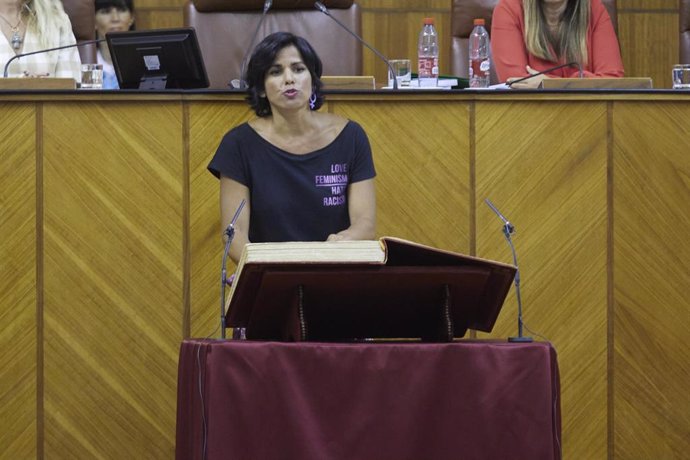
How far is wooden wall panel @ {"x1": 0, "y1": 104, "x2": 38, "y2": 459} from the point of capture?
138 inches

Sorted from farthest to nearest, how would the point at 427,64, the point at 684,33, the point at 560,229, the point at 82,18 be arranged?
the point at 684,33 → the point at 82,18 → the point at 427,64 → the point at 560,229

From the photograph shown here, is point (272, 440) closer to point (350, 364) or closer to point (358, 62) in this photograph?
point (350, 364)

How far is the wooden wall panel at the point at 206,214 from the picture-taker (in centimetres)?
356

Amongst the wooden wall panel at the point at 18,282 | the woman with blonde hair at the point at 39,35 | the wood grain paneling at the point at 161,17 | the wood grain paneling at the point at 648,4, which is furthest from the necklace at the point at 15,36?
the wood grain paneling at the point at 648,4

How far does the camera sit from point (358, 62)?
4.76 meters

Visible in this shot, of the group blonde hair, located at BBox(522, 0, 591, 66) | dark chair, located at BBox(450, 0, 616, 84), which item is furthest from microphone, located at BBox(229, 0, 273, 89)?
blonde hair, located at BBox(522, 0, 591, 66)

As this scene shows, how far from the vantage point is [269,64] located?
3.17m

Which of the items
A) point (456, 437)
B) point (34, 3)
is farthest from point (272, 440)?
point (34, 3)

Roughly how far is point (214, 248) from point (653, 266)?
129 centimetres

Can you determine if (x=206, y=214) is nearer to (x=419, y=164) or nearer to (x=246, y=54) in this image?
(x=419, y=164)

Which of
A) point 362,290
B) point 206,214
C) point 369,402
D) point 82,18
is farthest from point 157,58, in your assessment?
point 369,402

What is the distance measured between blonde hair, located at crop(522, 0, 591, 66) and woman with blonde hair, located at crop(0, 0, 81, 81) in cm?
177

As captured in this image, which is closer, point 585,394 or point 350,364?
point 350,364

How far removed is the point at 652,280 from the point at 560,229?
0.31 metres
